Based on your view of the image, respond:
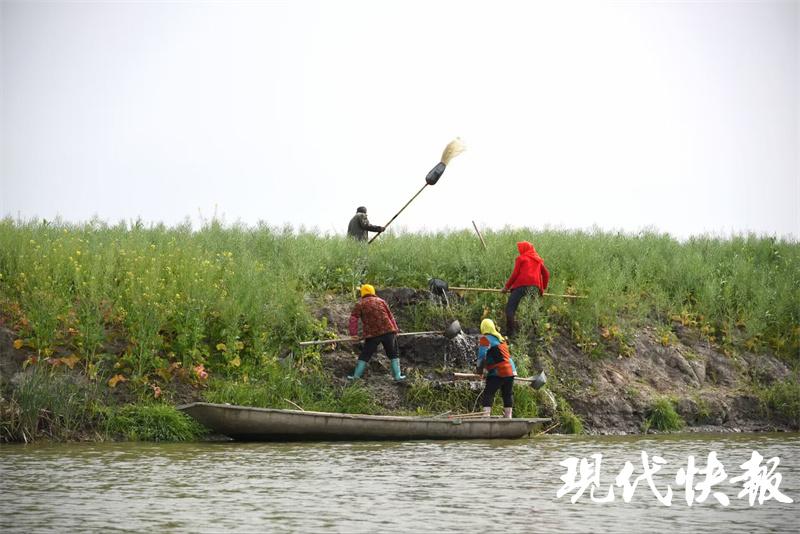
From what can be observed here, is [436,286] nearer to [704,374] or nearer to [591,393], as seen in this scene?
[591,393]

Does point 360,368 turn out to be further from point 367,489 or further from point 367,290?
point 367,489

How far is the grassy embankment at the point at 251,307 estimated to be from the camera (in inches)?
790

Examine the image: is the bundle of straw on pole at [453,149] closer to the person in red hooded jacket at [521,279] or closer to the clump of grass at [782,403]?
the person in red hooded jacket at [521,279]

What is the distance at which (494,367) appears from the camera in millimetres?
20312

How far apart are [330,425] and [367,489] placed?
469 centimetres

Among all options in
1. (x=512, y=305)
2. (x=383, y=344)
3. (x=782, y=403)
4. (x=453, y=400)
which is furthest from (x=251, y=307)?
(x=782, y=403)

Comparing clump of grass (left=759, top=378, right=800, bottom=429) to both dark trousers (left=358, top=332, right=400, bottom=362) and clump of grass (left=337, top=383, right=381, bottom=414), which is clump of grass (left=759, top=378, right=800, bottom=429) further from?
clump of grass (left=337, top=383, right=381, bottom=414)

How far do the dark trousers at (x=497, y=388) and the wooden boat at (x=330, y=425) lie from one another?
0.60 m

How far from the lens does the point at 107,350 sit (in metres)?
20.8

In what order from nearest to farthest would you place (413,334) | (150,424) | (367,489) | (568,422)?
(367,489), (150,424), (568,422), (413,334)

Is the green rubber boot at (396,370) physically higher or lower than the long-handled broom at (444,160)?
lower

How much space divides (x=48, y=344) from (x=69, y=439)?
2.06m

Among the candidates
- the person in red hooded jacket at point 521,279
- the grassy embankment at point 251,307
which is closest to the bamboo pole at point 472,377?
the grassy embankment at point 251,307

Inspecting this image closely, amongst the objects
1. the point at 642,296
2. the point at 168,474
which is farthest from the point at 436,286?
the point at 168,474
